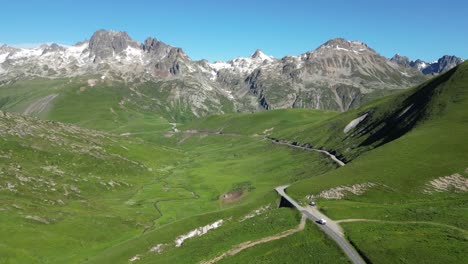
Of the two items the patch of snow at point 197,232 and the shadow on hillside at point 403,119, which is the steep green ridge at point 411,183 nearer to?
the shadow on hillside at point 403,119

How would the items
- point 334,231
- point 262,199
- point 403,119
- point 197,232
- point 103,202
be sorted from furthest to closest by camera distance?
point 403,119, point 103,202, point 262,199, point 197,232, point 334,231

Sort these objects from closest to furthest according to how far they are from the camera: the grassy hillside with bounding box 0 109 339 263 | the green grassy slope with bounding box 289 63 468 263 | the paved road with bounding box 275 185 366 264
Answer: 1. the paved road with bounding box 275 185 366 264
2. the green grassy slope with bounding box 289 63 468 263
3. the grassy hillside with bounding box 0 109 339 263

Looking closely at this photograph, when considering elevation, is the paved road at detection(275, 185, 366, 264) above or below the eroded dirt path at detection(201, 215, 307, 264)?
above

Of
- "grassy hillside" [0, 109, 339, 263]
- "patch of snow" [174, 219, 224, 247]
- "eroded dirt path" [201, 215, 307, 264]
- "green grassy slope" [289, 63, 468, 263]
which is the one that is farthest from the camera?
"grassy hillside" [0, 109, 339, 263]

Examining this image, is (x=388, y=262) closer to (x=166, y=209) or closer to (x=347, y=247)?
(x=347, y=247)

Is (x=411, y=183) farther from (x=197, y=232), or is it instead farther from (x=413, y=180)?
(x=197, y=232)

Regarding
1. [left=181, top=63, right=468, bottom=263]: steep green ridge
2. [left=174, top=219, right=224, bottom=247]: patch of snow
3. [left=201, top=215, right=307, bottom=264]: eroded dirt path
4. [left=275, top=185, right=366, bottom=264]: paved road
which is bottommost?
[left=174, top=219, right=224, bottom=247]: patch of snow

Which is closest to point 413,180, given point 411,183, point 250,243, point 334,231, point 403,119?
point 411,183

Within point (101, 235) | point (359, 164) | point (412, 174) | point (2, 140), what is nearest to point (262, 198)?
point (359, 164)

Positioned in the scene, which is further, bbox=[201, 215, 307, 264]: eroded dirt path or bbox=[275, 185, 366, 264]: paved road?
bbox=[201, 215, 307, 264]: eroded dirt path

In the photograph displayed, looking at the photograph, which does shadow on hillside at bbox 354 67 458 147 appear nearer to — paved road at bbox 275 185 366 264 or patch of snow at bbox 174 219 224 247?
paved road at bbox 275 185 366 264

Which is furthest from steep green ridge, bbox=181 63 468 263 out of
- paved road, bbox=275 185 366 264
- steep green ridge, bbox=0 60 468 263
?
paved road, bbox=275 185 366 264
